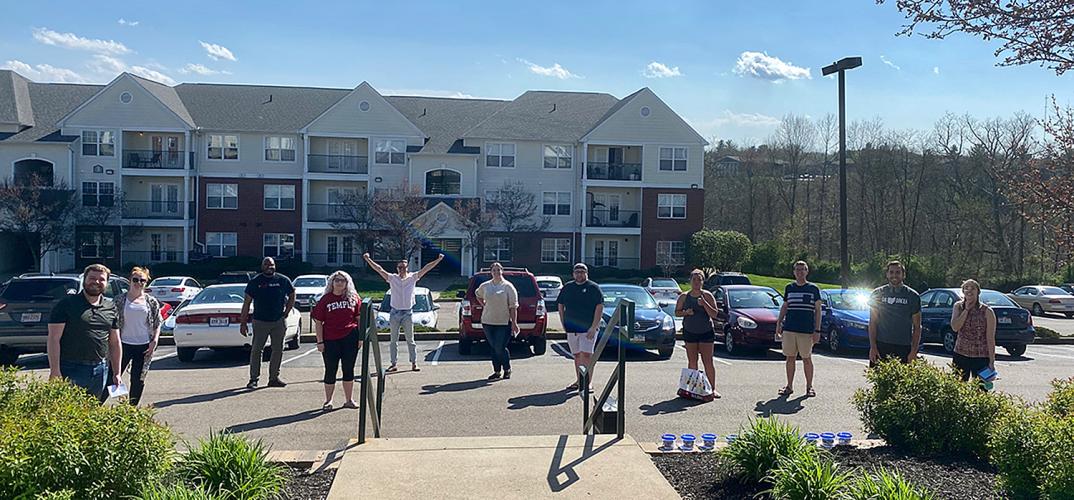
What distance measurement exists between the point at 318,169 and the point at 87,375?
1562 inches

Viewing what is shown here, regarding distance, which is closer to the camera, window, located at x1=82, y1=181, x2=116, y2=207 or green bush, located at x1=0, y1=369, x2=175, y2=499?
green bush, located at x1=0, y1=369, x2=175, y2=499

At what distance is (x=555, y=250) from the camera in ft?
154

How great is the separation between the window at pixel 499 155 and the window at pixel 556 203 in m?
2.84

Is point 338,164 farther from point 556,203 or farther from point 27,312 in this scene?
point 27,312

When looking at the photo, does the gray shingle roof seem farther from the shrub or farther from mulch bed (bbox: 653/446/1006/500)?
the shrub

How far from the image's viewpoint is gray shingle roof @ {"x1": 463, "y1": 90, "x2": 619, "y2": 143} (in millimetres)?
46156

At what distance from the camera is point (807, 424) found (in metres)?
9.20

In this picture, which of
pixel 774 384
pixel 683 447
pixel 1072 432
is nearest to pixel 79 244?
pixel 774 384

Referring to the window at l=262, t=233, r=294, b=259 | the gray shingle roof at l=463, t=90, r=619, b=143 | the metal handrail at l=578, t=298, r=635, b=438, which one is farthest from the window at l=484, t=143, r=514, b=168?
the metal handrail at l=578, t=298, r=635, b=438

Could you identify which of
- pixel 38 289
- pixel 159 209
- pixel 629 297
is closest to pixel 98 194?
pixel 159 209

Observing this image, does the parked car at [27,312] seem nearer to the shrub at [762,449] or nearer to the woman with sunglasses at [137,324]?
the woman with sunglasses at [137,324]

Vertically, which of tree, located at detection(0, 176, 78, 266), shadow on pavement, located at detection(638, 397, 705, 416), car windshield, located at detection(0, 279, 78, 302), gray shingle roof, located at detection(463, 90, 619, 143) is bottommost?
shadow on pavement, located at detection(638, 397, 705, 416)

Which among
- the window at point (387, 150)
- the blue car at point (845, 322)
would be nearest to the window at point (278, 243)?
the window at point (387, 150)

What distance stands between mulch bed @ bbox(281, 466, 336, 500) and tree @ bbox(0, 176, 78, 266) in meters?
39.3
